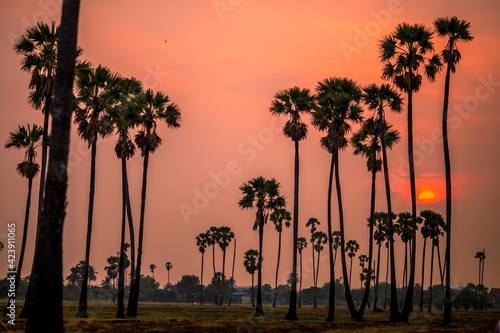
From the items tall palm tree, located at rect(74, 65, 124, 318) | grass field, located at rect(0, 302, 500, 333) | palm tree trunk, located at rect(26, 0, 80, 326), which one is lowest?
grass field, located at rect(0, 302, 500, 333)

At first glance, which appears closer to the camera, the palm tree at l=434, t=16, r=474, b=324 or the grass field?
the grass field

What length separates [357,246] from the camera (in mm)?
158250

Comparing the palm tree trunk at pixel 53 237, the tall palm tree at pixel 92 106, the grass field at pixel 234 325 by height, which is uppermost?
the tall palm tree at pixel 92 106

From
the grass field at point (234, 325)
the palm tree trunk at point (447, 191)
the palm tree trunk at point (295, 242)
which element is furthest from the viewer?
the palm tree trunk at point (295, 242)

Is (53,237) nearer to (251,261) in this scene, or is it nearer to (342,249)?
(342,249)

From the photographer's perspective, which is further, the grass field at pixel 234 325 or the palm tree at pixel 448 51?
the palm tree at pixel 448 51

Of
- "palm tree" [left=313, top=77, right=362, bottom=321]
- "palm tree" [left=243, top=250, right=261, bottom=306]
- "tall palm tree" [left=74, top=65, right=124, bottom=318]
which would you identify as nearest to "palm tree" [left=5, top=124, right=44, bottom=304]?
"tall palm tree" [left=74, top=65, right=124, bottom=318]

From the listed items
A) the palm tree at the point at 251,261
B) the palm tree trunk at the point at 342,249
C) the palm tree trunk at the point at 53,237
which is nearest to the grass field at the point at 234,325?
the palm tree trunk at the point at 342,249

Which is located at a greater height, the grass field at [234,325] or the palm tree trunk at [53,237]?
the palm tree trunk at [53,237]

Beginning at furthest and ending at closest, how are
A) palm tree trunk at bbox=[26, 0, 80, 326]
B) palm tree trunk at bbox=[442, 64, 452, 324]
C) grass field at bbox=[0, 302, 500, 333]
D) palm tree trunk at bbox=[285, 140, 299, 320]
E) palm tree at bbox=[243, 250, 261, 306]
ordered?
palm tree at bbox=[243, 250, 261, 306] → palm tree trunk at bbox=[285, 140, 299, 320] → palm tree trunk at bbox=[442, 64, 452, 324] → grass field at bbox=[0, 302, 500, 333] → palm tree trunk at bbox=[26, 0, 80, 326]

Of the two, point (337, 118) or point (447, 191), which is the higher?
point (337, 118)

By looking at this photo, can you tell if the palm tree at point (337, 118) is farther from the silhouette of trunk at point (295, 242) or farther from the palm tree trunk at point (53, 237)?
the palm tree trunk at point (53, 237)

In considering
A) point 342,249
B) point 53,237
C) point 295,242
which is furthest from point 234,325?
point 53,237

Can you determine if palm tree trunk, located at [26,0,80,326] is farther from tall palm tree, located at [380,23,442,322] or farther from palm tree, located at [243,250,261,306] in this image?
palm tree, located at [243,250,261,306]
